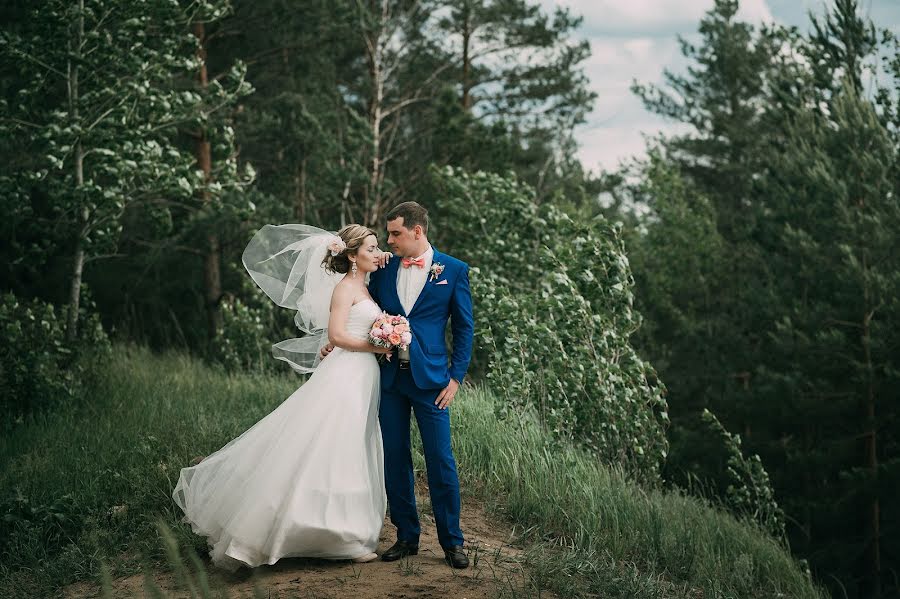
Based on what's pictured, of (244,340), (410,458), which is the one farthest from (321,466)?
(244,340)

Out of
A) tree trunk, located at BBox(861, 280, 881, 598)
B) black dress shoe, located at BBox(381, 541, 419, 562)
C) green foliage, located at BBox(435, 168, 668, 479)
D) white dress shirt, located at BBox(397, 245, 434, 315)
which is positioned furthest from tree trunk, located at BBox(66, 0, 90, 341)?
tree trunk, located at BBox(861, 280, 881, 598)

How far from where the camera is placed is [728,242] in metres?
24.8

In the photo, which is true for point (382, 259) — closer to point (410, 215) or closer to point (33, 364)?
point (410, 215)

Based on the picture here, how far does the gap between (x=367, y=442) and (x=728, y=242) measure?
21.0 metres

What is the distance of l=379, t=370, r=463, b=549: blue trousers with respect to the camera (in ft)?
17.4

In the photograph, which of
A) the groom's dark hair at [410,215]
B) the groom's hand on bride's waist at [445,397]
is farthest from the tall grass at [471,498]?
the groom's dark hair at [410,215]

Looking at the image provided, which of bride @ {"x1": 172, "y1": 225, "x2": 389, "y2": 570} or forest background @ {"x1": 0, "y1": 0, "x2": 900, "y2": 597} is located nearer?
bride @ {"x1": 172, "y1": 225, "x2": 389, "y2": 570}

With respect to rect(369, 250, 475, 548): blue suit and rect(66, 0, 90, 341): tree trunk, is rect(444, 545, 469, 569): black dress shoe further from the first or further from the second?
rect(66, 0, 90, 341): tree trunk

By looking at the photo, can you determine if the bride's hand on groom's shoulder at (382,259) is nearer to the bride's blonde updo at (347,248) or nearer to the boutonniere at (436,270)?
the bride's blonde updo at (347,248)

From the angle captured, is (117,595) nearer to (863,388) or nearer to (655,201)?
(863,388)

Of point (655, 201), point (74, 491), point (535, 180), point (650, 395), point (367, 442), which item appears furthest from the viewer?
point (655, 201)

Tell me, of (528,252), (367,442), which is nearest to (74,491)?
(367,442)

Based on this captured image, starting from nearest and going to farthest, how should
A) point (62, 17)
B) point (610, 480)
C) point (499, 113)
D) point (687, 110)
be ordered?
point (610, 480) < point (62, 17) < point (499, 113) < point (687, 110)

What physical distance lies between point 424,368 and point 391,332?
11.2 inches
